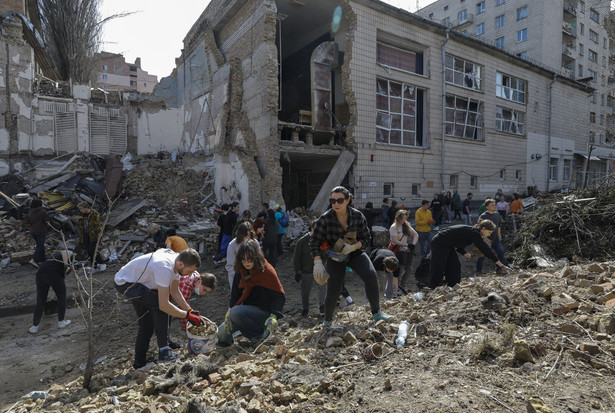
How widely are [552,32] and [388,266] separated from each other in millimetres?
37507

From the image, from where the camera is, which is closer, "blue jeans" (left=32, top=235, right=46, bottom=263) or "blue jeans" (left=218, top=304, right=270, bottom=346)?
"blue jeans" (left=218, top=304, right=270, bottom=346)

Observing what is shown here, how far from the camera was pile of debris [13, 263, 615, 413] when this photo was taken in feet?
8.22

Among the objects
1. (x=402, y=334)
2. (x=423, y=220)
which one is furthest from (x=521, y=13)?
(x=402, y=334)

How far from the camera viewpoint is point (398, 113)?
15.5 metres

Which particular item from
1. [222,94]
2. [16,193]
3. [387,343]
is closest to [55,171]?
[16,193]

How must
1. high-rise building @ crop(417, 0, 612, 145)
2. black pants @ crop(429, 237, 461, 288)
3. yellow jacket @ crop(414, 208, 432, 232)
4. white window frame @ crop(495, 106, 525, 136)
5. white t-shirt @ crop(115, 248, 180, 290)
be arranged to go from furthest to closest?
1. high-rise building @ crop(417, 0, 612, 145)
2. white window frame @ crop(495, 106, 525, 136)
3. yellow jacket @ crop(414, 208, 432, 232)
4. black pants @ crop(429, 237, 461, 288)
5. white t-shirt @ crop(115, 248, 180, 290)

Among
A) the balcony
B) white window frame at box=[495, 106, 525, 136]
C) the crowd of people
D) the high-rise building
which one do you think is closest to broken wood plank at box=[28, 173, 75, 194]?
the crowd of people

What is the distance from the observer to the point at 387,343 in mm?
3447

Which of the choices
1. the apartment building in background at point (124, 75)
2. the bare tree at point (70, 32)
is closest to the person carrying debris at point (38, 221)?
the bare tree at point (70, 32)

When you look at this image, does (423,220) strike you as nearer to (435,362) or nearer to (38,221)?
(435,362)

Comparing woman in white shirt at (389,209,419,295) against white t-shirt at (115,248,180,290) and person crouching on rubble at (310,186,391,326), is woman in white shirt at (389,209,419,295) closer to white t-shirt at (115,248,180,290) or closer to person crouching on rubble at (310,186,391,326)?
person crouching on rubble at (310,186,391,326)

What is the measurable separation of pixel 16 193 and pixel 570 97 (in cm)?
3060

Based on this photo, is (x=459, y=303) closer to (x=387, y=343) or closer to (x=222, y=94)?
(x=387, y=343)

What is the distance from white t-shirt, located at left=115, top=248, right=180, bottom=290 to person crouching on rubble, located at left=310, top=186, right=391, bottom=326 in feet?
5.03
